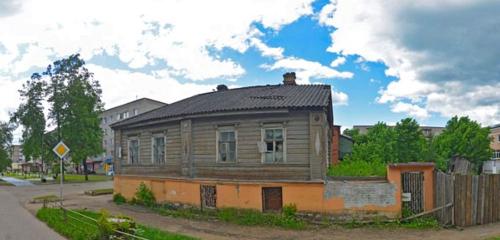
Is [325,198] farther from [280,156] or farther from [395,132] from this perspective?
[395,132]

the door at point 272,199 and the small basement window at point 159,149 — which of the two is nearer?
the door at point 272,199

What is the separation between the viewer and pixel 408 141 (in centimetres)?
4325

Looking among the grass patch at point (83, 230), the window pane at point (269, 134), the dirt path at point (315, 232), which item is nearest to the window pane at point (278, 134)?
the window pane at point (269, 134)

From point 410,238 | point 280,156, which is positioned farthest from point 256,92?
point 410,238

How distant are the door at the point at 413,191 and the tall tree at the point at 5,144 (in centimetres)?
5612

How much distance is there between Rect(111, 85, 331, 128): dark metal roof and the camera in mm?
16578

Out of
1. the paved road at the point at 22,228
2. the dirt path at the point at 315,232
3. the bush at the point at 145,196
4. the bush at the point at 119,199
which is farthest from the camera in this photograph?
the bush at the point at 119,199

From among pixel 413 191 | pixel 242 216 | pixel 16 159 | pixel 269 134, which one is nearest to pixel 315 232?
pixel 242 216

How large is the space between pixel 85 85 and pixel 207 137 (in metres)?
35.5

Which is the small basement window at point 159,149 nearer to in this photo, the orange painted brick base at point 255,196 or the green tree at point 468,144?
the orange painted brick base at point 255,196

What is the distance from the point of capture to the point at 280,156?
54.4ft

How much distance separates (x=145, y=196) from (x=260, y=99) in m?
7.57

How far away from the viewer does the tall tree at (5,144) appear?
57.3 metres

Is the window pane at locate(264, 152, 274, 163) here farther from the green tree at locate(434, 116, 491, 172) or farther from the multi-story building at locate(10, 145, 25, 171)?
the multi-story building at locate(10, 145, 25, 171)
